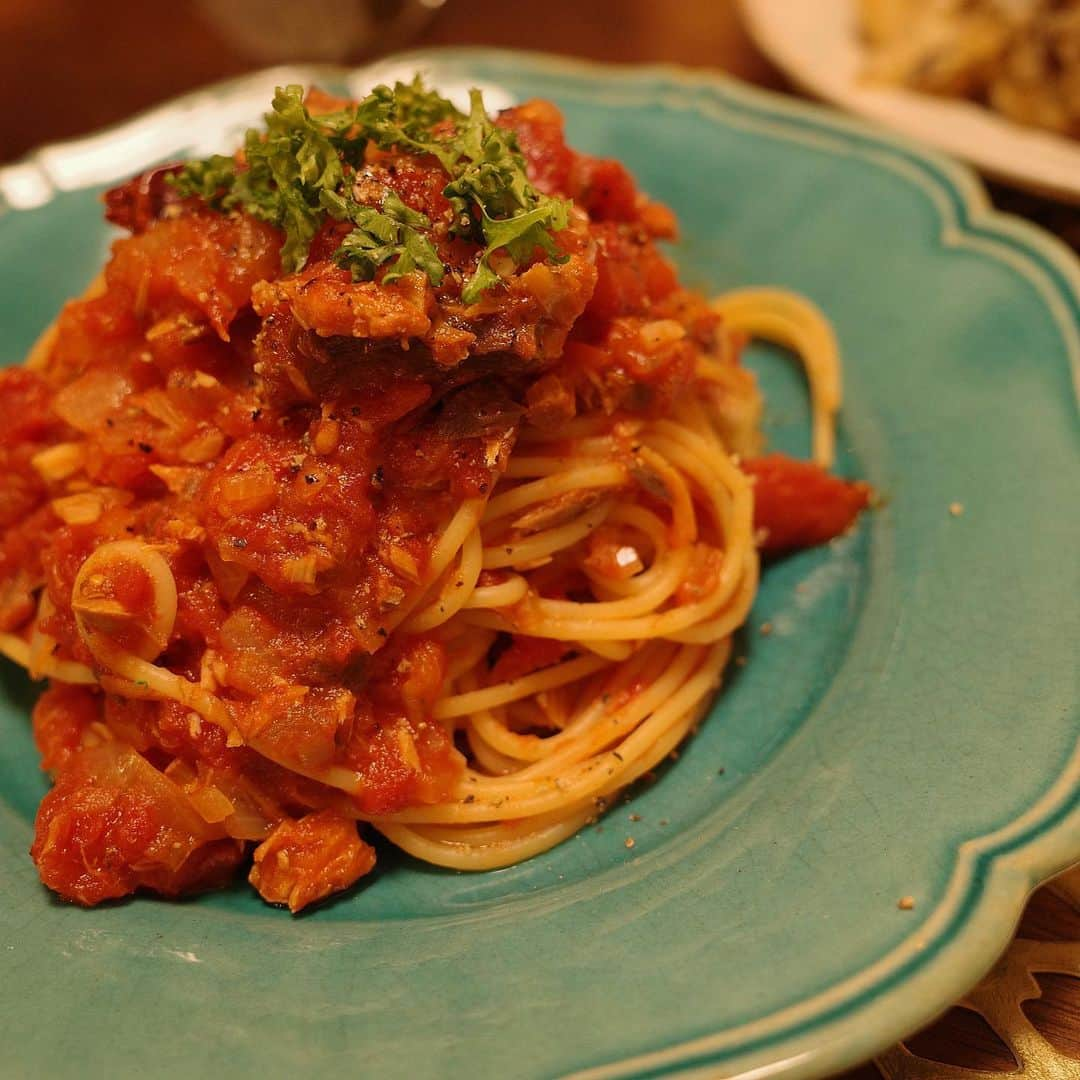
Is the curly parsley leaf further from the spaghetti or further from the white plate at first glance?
the white plate

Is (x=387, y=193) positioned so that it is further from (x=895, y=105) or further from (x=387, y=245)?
(x=895, y=105)

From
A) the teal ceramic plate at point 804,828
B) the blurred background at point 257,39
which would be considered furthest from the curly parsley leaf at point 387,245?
the blurred background at point 257,39

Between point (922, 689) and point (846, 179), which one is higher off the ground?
point (846, 179)

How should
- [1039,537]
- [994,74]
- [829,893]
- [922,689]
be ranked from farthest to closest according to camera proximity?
[994,74], [1039,537], [922,689], [829,893]

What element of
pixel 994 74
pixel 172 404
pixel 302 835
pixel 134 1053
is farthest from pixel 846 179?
pixel 134 1053

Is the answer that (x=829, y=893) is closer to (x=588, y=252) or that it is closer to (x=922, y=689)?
(x=922, y=689)
